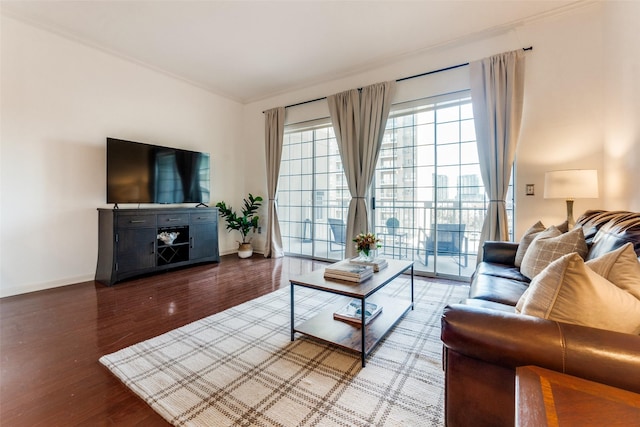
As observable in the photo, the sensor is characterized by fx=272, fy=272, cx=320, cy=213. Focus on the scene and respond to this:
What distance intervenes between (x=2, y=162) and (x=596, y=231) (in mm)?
5493

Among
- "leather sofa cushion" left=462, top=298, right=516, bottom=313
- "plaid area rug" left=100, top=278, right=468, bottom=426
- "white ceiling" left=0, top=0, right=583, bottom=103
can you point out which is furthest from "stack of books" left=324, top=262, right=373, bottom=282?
"white ceiling" left=0, top=0, right=583, bottom=103

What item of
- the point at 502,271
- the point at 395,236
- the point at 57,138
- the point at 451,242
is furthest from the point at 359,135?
the point at 57,138

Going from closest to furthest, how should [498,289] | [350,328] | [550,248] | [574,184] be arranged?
[498,289], [550,248], [350,328], [574,184]

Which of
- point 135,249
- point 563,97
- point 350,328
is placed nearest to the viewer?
point 350,328

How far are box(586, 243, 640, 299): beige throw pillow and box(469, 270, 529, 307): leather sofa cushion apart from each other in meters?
0.57

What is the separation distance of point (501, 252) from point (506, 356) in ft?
6.72

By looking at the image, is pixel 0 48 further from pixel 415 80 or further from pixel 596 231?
pixel 596 231

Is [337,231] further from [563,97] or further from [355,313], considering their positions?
[563,97]

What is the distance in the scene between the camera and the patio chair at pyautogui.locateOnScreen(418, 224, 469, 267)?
11.7 feet

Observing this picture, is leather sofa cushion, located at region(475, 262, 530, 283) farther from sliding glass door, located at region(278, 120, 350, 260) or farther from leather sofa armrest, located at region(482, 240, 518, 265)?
sliding glass door, located at region(278, 120, 350, 260)

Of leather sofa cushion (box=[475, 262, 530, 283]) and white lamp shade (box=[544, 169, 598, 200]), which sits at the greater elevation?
white lamp shade (box=[544, 169, 598, 200])

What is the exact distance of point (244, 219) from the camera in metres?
5.12

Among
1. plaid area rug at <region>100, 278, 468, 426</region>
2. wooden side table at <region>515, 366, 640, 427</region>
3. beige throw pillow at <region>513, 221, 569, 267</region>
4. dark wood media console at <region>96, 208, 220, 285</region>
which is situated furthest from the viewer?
dark wood media console at <region>96, 208, 220, 285</region>

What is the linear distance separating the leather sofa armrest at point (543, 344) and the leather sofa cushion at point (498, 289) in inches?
32.5
